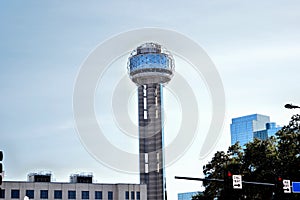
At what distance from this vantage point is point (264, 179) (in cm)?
7069

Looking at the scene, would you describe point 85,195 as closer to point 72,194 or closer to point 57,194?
point 72,194

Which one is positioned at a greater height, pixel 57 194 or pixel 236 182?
pixel 57 194

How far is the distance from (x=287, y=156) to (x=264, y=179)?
3.90 m

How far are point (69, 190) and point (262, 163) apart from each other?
275 ft

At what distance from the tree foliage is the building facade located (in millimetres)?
68275

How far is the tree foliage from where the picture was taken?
6888 cm

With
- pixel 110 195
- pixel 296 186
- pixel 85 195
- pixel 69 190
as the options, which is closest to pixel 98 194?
pixel 110 195

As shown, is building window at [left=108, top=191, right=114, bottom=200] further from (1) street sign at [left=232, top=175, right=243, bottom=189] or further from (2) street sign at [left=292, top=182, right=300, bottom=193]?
(1) street sign at [left=232, top=175, right=243, bottom=189]

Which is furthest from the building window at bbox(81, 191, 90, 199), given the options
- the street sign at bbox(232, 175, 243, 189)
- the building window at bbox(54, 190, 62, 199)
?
the street sign at bbox(232, 175, 243, 189)

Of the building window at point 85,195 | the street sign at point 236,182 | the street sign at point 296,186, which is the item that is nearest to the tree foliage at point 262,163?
the street sign at point 296,186

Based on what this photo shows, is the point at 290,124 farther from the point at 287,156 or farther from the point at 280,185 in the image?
the point at 280,185

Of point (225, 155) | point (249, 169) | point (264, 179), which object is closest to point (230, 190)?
point (264, 179)

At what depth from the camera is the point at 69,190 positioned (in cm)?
14988

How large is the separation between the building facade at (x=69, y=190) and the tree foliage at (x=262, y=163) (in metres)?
68.3
